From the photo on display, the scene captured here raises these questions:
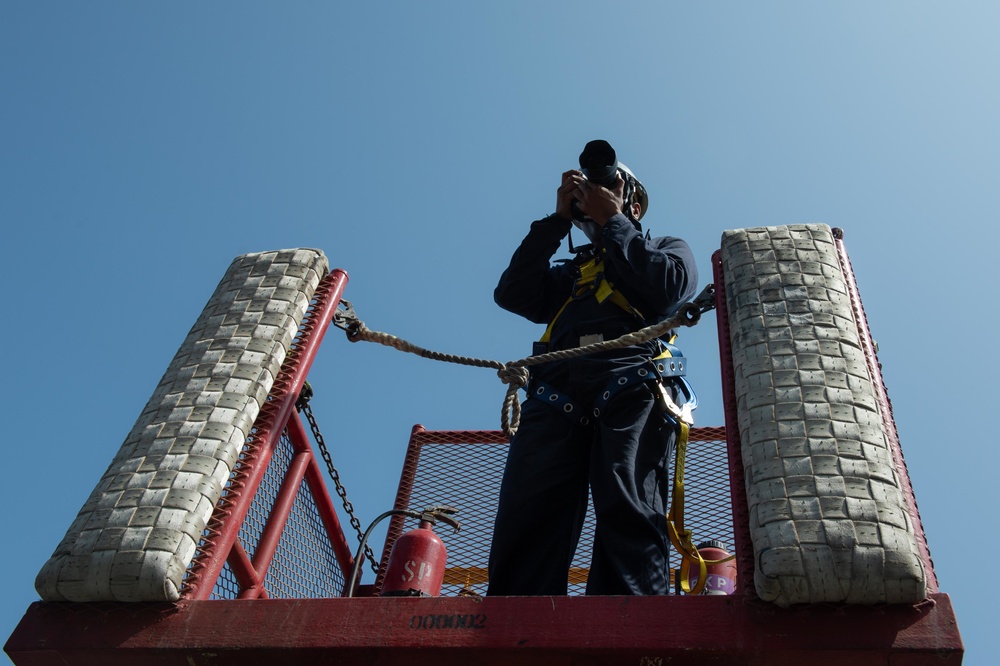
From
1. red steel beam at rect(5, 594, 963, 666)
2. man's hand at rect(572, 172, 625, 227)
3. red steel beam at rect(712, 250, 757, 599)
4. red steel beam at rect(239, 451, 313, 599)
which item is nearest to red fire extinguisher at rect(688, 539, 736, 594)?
red steel beam at rect(712, 250, 757, 599)

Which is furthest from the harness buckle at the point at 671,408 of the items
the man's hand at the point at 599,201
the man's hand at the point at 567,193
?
the man's hand at the point at 567,193

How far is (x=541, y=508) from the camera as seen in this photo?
3.90m

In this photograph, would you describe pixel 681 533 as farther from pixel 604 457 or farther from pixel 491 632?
pixel 491 632

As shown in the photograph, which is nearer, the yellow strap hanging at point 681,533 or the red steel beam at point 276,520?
the yellow strap hanging at point 681,533

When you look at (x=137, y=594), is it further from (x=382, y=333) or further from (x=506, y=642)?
(x=382, y=333)

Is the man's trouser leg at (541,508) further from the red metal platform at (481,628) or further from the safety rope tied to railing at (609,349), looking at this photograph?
the red metal platform at (481,628)

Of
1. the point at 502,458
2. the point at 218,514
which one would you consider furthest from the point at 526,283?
the point at 218,514

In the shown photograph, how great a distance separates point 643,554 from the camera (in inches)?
138

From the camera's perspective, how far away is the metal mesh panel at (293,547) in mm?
4191

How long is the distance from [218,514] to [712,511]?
2.67 m

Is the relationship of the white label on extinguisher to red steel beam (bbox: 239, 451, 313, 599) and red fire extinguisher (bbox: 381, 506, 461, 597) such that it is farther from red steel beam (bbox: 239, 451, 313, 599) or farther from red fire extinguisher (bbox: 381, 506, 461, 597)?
red steel beam (bbox: 239, 451, 313, 599)

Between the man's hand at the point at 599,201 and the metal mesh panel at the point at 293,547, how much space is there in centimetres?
169

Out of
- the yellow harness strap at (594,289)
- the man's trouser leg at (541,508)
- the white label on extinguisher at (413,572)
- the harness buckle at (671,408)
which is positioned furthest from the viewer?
the yellow harness strap at (594,289)

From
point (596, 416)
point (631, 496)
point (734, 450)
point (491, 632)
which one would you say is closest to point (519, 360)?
point (596, 416)
